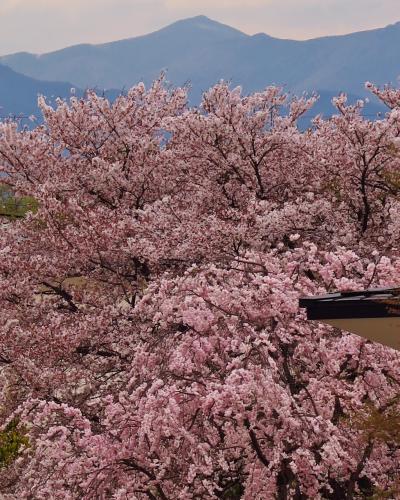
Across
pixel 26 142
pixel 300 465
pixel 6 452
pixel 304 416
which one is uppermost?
pixel 26 142

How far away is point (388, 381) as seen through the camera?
936 cm

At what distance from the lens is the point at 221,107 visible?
45.1 feet

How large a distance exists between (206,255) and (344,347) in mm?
4201

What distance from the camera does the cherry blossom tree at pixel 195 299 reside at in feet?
26.7

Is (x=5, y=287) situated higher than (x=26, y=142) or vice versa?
(x=26, y=142)

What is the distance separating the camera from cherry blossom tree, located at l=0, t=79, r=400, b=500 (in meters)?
8.15

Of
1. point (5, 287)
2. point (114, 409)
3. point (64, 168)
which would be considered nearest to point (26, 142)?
point (64, 168)

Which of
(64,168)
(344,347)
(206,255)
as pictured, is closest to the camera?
(344,347)

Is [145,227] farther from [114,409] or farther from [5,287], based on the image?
[114,409]

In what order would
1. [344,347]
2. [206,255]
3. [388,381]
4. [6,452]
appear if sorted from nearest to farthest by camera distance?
[344,347], [388,381], [206,255], [6,452]

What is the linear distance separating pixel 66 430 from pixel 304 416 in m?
2.34

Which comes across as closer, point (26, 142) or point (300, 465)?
point (300, 465)

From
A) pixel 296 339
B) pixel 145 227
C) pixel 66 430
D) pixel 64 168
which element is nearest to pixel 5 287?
pixel 145 227

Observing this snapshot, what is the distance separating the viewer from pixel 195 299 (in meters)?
8.58
